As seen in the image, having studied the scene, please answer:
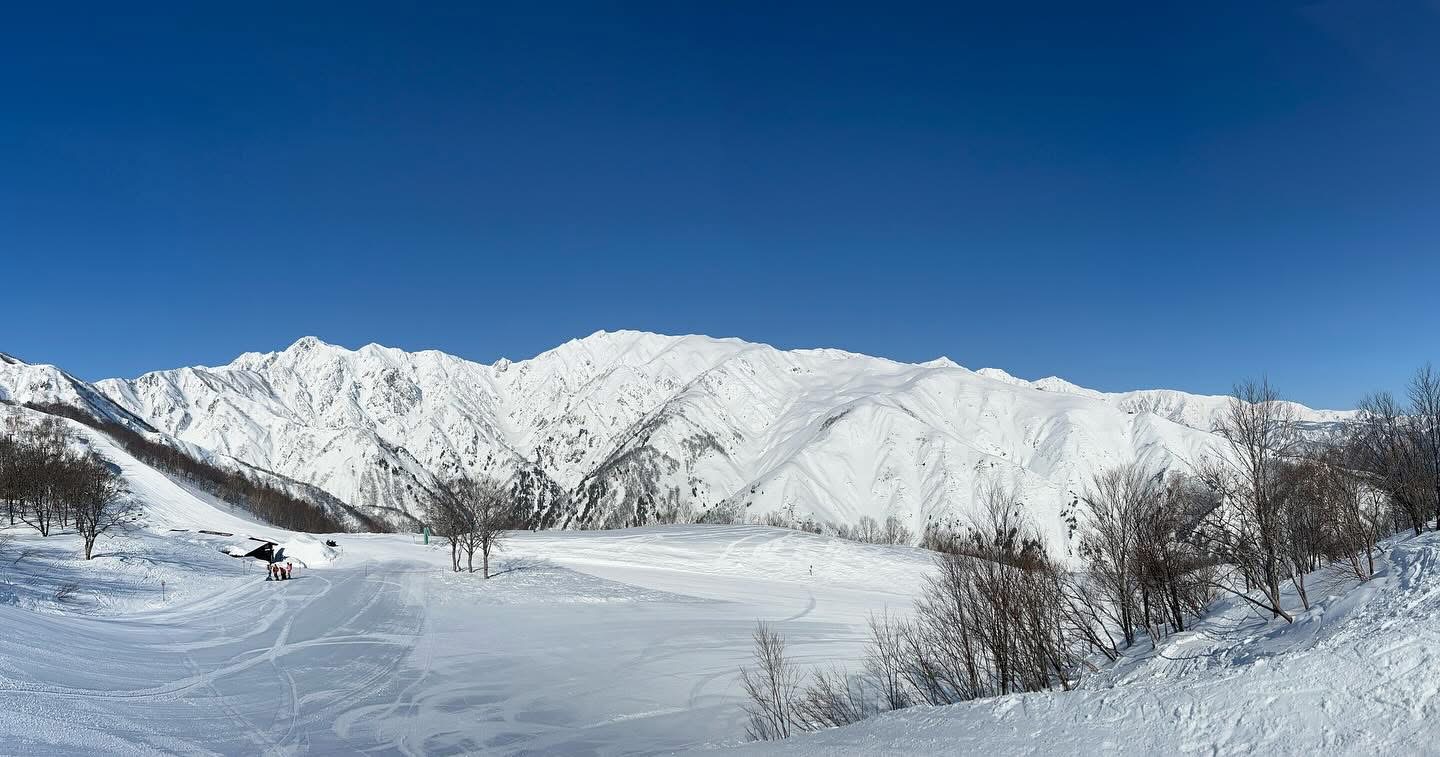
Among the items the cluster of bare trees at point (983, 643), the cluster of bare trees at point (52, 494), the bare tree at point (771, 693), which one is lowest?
the bare tree at point (771, 693)

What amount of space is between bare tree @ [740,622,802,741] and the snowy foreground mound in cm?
1317

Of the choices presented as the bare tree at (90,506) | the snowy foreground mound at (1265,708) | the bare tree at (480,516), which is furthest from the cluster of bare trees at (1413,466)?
the bare tree at (90,506)

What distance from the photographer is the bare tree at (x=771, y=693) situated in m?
30.0

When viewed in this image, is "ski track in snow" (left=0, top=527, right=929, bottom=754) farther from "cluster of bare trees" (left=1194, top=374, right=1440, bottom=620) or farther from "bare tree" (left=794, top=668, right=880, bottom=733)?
"cluster of bare trees" (left=1194, top=374, right=1440, bottom=620)

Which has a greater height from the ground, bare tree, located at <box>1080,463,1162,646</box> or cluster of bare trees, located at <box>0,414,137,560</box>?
cluster of bare trees, located at <box>0,414,137,560</box>

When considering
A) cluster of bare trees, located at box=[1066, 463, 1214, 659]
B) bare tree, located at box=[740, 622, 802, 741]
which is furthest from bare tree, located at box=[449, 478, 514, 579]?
cluster of bare trees, located at box=[1066, 463, 1214, 659]

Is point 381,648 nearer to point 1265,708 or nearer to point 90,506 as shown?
point 1265,708

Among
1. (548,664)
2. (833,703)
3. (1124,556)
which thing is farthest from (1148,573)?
(548,664)

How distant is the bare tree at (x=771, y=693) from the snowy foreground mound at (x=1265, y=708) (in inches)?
518

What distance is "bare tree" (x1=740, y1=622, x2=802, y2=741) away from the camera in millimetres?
30016

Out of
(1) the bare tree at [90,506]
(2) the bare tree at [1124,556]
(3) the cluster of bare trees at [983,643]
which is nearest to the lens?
(3) the cluster of bare trees at [983,643]

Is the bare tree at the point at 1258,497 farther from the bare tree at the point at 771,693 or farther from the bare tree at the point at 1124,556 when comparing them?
the bare tree at the point at 771,693

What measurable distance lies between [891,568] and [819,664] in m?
51.5

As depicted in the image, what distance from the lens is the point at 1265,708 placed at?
39.5 ft
